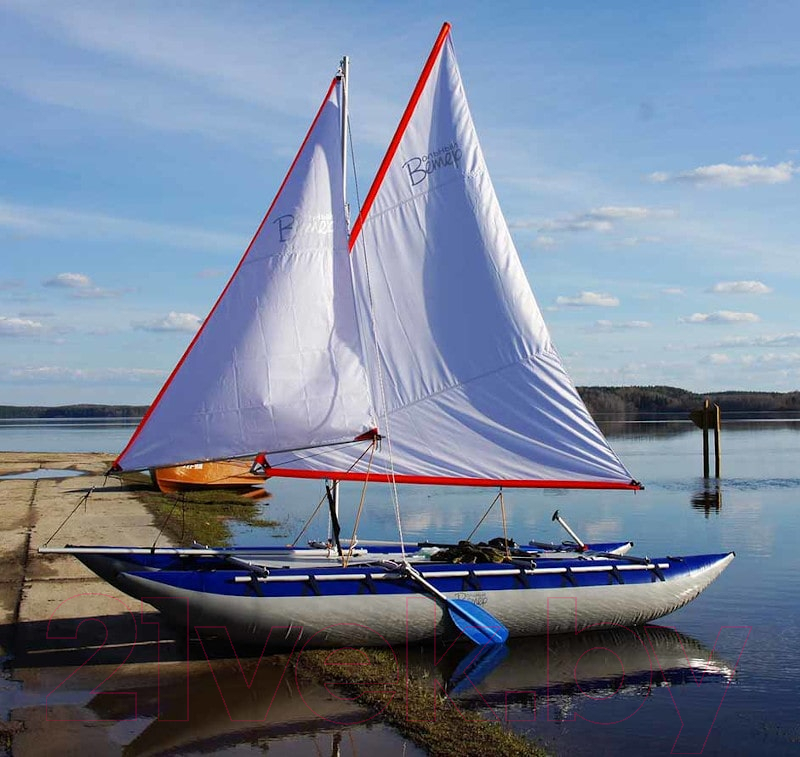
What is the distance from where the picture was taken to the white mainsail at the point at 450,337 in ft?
54.1

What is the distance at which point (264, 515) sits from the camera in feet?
109

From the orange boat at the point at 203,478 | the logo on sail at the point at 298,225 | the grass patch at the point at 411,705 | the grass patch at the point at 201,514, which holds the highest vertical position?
the logo on sail at the point at 298,225

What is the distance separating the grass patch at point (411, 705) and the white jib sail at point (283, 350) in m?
3.15

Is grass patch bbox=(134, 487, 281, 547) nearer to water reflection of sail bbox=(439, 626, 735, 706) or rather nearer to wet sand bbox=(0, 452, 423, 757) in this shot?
wet sand bbox=(0, 452, 423, 757)

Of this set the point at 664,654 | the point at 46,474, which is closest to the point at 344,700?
the point at 664,654

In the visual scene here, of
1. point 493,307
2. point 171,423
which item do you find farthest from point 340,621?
point 493,307

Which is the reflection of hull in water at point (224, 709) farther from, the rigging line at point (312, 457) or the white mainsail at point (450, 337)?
the white mainsail at point (450, 337)

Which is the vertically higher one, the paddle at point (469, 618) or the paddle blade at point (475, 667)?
the paddle at point (469, 618)

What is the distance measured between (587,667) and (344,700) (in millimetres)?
4458

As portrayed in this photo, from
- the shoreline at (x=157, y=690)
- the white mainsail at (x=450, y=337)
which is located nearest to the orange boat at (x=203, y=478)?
the shoreline at (x=157, y=690)

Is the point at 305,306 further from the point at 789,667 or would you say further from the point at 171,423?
the point at 789,667

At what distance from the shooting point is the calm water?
470 inches

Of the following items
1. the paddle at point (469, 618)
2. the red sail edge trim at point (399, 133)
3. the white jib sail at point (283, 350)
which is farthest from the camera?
the red sail edge trim at point (399, 133)

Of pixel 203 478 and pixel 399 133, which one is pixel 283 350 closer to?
pixel 399 133
